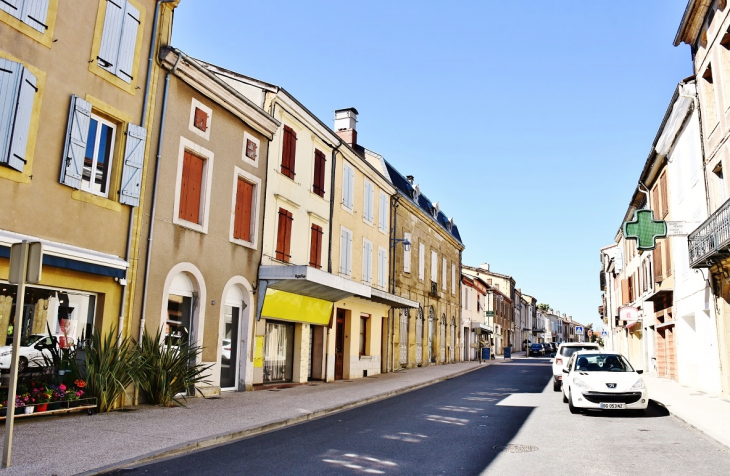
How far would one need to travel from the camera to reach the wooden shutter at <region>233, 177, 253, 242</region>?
15.9 meters

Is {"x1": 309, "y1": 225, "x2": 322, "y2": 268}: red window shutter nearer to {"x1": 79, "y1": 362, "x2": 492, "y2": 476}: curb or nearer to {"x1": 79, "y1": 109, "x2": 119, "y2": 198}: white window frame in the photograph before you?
{"x1": 79, "y1": 362, "x2": 492, "y2": 476}: curb

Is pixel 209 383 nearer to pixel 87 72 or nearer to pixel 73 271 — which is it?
pixel 73 271

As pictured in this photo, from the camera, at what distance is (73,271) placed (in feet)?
34.7

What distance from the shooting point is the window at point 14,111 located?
30.6ft

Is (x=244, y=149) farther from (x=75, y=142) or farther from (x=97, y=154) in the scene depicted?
(x=75, y=142)

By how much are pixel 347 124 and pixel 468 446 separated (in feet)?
65.6

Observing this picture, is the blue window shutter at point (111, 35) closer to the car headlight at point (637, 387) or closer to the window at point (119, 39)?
the window at point (119, 39)

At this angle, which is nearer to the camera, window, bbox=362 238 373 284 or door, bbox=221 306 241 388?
door, bbox=221 306 241 388

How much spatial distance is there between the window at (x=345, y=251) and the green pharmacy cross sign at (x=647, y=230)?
32.9 feet

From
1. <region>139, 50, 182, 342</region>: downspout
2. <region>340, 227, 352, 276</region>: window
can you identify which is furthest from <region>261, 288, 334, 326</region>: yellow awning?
<region>139, 50, 182, 342</region>: downspout

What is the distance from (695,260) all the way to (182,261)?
13.4 meters

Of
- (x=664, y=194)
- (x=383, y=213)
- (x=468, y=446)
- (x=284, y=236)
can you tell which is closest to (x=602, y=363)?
(x=468, y=446)

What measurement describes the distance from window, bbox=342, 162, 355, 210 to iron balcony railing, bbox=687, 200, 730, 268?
39.1 feet

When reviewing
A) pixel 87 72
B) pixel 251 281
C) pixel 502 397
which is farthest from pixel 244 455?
pixel 502 397
